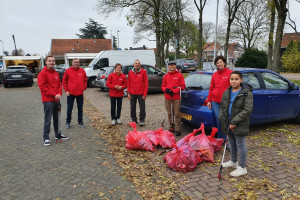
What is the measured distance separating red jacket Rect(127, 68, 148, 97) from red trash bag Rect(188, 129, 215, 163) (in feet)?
8.72

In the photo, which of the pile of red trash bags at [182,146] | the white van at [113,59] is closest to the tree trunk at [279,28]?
the white van at [113,59]

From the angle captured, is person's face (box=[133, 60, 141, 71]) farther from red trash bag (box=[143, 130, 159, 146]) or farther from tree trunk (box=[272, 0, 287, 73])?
tree trunk (box=[272, 0, 287, 73])

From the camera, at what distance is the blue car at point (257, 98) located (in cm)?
519

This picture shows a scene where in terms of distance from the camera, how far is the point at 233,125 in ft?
11.4

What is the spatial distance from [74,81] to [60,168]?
9.40 feet

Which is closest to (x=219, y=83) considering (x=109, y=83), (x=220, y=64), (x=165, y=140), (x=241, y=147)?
(x=220, y=64)

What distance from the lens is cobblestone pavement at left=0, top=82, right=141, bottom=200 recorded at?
10.7 feet

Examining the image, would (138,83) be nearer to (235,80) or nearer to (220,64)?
(220,64)

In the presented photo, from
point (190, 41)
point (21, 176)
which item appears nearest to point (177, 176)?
point (21, 176)

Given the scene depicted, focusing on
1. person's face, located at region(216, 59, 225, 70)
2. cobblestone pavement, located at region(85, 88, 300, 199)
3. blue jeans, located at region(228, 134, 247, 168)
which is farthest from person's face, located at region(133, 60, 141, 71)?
blue jeans, located at region(228, 134, 247, 168)

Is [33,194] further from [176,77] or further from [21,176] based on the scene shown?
[176,77]

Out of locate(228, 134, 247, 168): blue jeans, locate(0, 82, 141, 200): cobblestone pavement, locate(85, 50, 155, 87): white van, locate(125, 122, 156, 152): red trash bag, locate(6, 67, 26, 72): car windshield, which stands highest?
locate(85, 50, 155, 87): white van

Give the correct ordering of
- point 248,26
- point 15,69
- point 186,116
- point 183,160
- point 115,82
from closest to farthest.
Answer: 1. point 183,160
2. point 186,116
3. point 115,82
4. point 15,69
5. point 248,26

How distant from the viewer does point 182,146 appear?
13.6 ft
